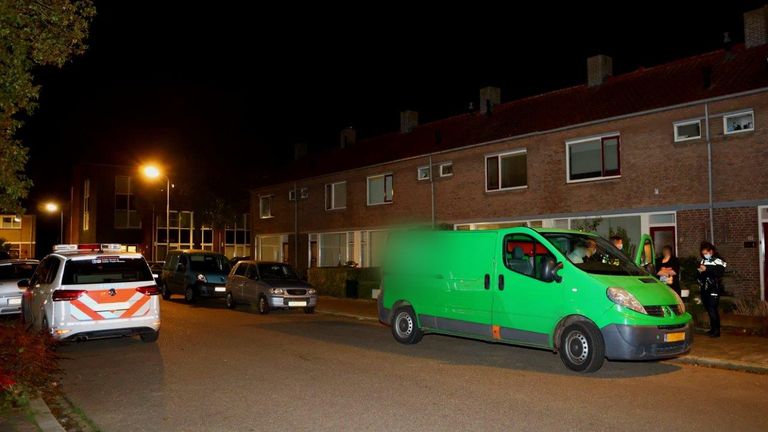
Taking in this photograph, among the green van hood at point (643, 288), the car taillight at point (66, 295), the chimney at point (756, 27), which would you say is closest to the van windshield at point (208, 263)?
the car taillight at point (66, 295)

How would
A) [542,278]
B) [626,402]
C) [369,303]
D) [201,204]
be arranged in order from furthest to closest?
[201,204], [369,303], [542,278], [626,402]

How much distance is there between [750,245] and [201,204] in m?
35.2

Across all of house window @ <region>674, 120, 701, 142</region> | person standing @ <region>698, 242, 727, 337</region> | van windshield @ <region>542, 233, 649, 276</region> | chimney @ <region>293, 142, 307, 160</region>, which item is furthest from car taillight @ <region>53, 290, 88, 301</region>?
chimney @ <region>293, 142, 307, 160</region>

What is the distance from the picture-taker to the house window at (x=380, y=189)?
2744 cm

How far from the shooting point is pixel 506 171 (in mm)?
22297

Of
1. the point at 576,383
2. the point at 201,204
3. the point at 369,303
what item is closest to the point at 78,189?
the point at 201,204

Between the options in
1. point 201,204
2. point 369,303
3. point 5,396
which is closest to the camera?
point 5,396

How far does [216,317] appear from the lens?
639 inches

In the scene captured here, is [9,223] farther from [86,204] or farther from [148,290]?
[148,290]

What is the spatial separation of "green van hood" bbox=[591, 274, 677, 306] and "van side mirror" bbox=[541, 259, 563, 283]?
496 millimetres

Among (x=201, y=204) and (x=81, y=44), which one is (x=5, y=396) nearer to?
(x=81, y=44)

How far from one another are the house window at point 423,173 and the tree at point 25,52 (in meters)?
16.9

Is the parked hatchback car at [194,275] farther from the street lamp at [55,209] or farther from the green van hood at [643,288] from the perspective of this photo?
the street lamp at [55,209]

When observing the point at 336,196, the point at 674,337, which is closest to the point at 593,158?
the point at 674,337
